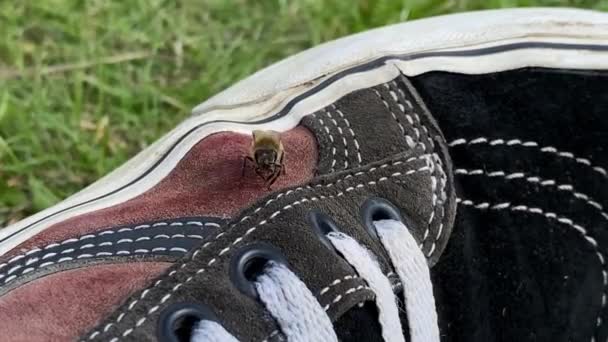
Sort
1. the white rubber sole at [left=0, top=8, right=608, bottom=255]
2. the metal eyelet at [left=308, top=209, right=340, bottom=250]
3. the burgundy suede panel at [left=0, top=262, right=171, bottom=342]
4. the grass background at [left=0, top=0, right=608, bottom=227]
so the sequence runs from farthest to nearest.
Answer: the grass background at [left=0, top=0, right=608, bottom=227] → the white rubber sole at [left=0, top=8, right=608, bottom=255] → the metal eyelet at [left=308, top=209, right=340, bottom=250] → the burgundy suede panel at [left=0, top=262, right=171, bottom=342]

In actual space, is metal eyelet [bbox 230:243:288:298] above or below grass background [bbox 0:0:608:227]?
below

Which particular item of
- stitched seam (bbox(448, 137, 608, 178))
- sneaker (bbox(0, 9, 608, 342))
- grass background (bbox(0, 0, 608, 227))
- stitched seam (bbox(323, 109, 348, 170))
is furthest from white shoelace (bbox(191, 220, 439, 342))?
grass background (bbox(0, 0, 608, 227))

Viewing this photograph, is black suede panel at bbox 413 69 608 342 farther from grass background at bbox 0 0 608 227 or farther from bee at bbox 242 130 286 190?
grass background at bbox 0 0 608 227

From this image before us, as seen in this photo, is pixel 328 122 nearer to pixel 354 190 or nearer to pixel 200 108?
pixel 354 190

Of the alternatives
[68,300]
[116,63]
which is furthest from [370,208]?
[116,63]

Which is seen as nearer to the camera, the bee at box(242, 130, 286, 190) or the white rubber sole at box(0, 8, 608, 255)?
the bee at box(242, 130, 286, 190)

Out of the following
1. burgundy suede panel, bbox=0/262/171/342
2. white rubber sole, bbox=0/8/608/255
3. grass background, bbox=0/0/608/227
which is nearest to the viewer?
burgundy suede panel, bbox=0/262/171/342

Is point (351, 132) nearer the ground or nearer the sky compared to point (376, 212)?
nearer the sky

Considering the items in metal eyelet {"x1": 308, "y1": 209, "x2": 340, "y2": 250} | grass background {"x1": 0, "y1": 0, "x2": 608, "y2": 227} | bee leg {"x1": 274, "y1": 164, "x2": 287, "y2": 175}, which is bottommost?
metal eyelet {"x1": 308, "y1": 209, "x2": 340, "y2": 250}

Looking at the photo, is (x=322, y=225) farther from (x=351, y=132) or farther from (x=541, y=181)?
(x=541, y=181)
